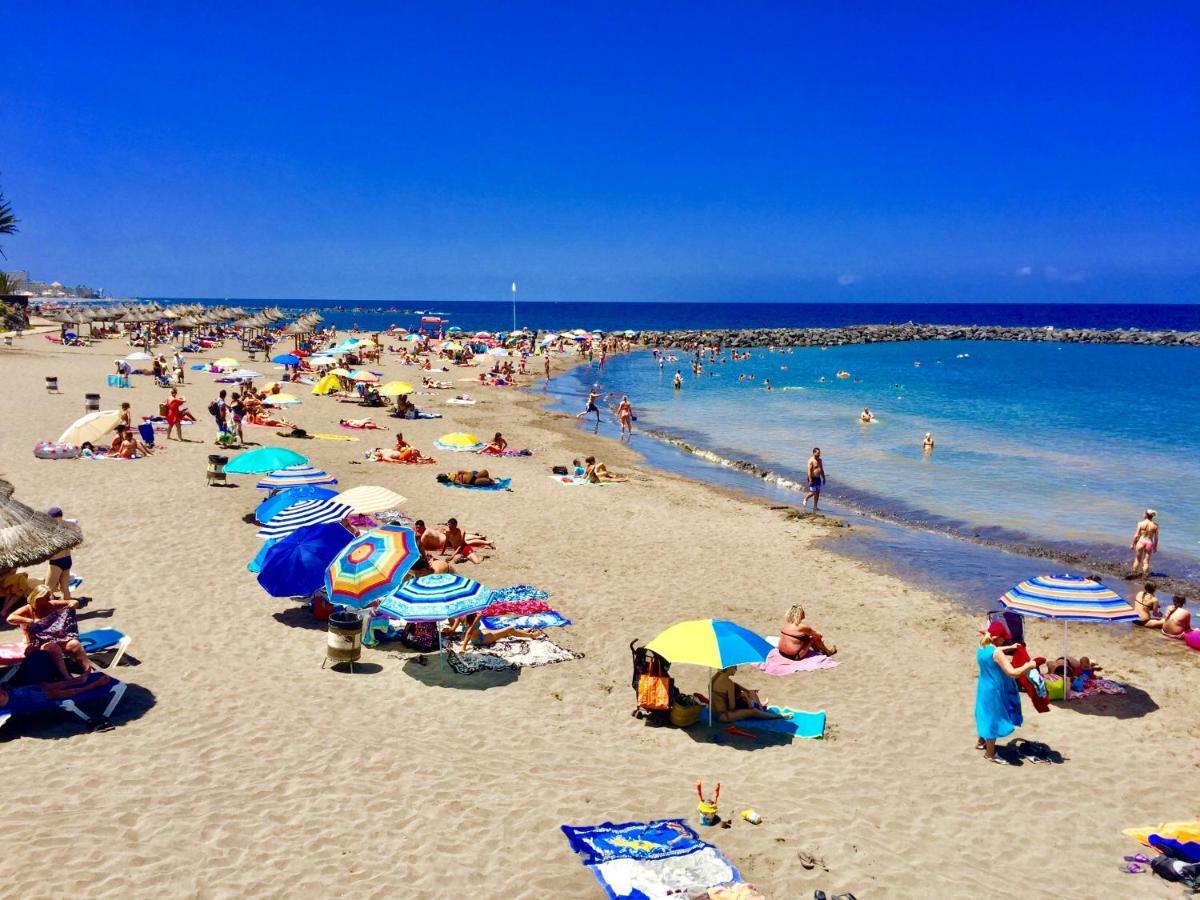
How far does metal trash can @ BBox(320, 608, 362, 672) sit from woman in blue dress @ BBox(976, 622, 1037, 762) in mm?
6249

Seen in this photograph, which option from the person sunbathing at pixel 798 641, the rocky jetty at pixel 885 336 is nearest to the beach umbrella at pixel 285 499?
the person sunbathing at pixel 798 641

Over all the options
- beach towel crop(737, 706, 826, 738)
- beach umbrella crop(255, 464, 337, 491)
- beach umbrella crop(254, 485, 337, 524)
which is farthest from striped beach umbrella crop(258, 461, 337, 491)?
beach towel crop(737, 706, 826, 738)

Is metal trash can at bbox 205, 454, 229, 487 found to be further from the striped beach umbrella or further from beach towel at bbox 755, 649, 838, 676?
beach towel at bbox 755, 649, 838, 676

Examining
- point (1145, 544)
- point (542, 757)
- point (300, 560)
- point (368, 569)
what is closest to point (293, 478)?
point (300, 560)

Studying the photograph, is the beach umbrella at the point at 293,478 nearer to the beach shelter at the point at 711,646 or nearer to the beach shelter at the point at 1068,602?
the beach shelter at the point at 711,646

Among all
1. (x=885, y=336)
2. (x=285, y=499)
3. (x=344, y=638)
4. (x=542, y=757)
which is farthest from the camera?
(x=885, y=336)

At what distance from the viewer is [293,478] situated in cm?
1444

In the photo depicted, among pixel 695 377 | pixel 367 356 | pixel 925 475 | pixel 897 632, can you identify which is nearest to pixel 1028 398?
pixel 695 377

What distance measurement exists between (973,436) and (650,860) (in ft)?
97.5

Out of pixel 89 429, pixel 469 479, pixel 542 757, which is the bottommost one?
pixel 542 757

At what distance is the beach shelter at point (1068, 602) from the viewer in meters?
9.11

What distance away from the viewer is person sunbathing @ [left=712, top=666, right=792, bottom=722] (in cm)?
838

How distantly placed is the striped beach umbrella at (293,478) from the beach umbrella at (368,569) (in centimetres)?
520

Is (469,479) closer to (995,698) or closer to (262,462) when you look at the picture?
(262,462)
